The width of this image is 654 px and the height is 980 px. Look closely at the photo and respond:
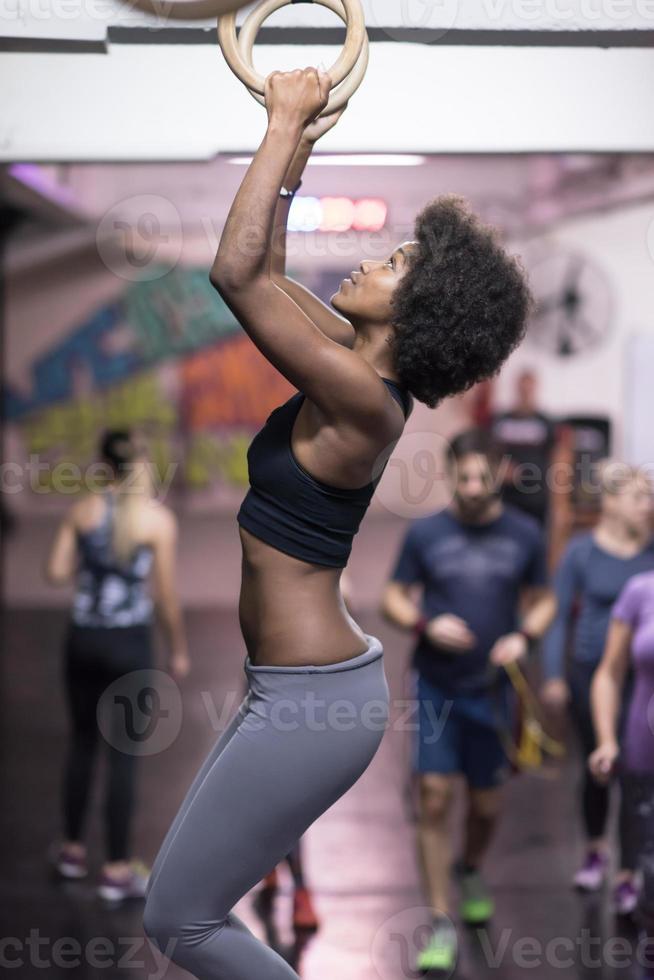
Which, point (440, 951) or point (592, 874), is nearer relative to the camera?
point (440, 951)

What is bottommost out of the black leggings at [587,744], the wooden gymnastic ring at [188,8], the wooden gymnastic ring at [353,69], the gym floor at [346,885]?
the gym floor at [346,885]

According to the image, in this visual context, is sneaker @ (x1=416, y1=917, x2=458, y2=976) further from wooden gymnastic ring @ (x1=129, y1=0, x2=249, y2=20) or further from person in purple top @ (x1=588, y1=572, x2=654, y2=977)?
wooden gymnastic ring @ (x1=129, y1=0, x2=249, y2=20)

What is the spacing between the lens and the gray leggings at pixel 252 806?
5.91 feet

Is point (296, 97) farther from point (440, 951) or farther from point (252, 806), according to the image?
point (440, 951)

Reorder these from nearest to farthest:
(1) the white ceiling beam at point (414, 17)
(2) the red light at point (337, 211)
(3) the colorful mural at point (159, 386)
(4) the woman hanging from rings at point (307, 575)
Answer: (4) the woman hanging from rings at point (307, 575)
(1) the white ceiling beam at point (414, 17)
(2) the red light at point (337, 211)
(3) the colorful mural at point (159, 386)

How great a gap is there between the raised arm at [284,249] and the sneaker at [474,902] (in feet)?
6.72

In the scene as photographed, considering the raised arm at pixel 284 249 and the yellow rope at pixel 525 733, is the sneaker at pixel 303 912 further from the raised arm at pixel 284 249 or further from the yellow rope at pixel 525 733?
the raised arm at pixel 284 249

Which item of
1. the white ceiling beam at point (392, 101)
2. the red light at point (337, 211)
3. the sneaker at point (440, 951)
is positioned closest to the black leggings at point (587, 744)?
the sneaker at point (440, 951)

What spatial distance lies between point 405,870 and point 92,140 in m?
2.49

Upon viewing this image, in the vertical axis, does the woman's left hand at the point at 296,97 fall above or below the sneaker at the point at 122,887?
above

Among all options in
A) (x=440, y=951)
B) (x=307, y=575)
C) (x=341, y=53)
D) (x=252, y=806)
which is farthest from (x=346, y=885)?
(x=341, y=53)

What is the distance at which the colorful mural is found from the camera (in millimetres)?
12938

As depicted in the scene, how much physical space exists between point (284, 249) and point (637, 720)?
55.3 inches

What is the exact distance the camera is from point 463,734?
11.2 ft
